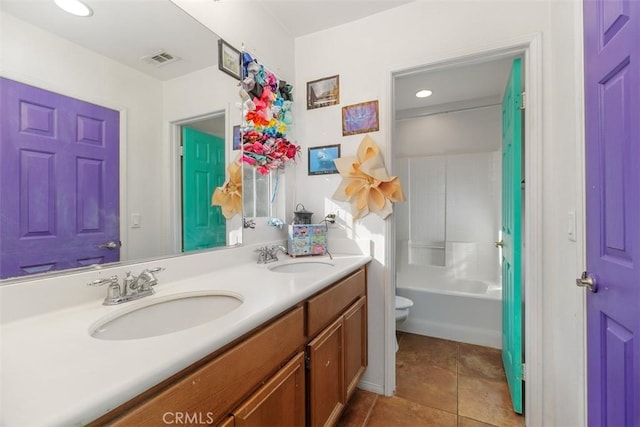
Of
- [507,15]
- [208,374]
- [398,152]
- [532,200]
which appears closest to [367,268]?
[532,200]

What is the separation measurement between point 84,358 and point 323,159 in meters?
1.60

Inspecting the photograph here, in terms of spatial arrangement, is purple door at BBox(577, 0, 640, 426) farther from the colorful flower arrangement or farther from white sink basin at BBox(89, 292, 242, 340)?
the colorful flower arrangement

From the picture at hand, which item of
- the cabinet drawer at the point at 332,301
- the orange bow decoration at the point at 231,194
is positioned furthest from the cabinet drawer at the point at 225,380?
the orange bow decoration at the point at 231,194

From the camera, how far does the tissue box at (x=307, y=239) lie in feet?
5.75

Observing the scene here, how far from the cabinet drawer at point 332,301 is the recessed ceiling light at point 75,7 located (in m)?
1.25

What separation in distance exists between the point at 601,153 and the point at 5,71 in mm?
1791

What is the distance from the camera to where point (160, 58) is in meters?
1.14

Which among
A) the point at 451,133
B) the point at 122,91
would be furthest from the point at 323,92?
the point at 451,133

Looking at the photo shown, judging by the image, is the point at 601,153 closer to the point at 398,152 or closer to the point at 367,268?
the point at 367,268

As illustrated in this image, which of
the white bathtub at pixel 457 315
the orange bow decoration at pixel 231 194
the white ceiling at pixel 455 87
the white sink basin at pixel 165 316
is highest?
the white ceiling at pixel 455 87

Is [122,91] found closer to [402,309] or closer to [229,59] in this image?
[229,59]

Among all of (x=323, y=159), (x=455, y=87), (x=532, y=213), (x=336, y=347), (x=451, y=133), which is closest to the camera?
(x=336, y=347)

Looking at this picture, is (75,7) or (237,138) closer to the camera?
(75,7)

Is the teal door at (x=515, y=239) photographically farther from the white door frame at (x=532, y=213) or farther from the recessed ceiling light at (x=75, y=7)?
the recessed ceiling light at (x=75, y=7)
